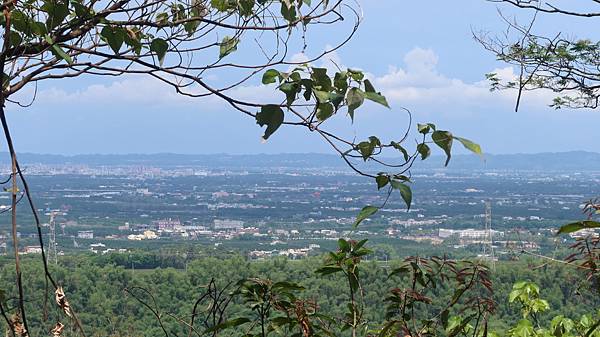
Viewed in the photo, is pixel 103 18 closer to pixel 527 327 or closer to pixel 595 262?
pixel 595 262

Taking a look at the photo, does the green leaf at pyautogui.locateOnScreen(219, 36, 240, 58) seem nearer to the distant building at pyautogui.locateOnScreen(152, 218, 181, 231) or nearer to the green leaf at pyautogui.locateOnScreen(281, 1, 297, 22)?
the green leaf at pyautogui.locateOnScreen(281, 1, 297, 22)

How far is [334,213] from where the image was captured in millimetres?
39719

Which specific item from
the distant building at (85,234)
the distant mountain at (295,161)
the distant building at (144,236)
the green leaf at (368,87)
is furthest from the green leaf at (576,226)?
the distant mountain at (295,161)

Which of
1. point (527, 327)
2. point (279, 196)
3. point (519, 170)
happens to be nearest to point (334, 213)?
point (279, 196)

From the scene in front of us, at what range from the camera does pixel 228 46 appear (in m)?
1.11

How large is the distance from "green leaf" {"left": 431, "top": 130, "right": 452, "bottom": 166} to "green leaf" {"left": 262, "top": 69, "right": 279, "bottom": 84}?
0.59ft

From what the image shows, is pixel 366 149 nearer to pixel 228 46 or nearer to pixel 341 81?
pixel 341 81

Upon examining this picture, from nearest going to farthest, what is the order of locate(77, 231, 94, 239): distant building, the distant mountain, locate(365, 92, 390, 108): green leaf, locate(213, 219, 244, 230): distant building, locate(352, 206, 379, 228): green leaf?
locate(365, 92, 390, 108): green leaf, locate(352, 206, 379, 228): green leaf, locate(77, 231, 94, 239): distant building, locate(213, 219, 244, 230): distant building, the distant mountain

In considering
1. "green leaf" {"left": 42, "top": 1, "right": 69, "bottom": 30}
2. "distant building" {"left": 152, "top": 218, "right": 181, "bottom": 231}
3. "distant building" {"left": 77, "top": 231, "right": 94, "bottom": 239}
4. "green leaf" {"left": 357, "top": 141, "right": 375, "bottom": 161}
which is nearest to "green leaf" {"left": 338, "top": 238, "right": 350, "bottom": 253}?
"green leaf" {"left": 357, "top": 141, "right": 375, "bottom": 161}

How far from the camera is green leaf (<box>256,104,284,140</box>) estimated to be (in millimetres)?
870

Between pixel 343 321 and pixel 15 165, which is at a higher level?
pixel 15 165

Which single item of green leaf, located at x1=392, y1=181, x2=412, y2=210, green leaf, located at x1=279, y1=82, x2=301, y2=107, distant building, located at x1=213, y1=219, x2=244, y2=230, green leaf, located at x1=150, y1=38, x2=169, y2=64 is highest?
green leaf, located at x1=150, y1=38, x2=169, y2=64

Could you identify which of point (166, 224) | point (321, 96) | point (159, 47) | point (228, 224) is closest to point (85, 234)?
point (166, 224)

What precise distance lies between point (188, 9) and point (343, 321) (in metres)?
0.53
